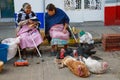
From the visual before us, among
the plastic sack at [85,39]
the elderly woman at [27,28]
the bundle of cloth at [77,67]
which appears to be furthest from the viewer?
the plastic sack at [85,39]

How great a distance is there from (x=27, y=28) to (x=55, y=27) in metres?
0.69

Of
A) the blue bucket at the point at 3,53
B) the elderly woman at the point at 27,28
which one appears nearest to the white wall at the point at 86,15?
the elderly woman at the point at 27,28

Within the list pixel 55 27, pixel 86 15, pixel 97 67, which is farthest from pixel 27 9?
pixel 86 15

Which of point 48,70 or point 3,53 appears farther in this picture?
point 3,53

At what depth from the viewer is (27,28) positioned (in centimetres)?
811

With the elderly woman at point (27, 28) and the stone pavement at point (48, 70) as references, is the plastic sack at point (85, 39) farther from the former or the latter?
the elderly woman at point (27, 28)

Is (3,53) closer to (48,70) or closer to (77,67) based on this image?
(48,70)

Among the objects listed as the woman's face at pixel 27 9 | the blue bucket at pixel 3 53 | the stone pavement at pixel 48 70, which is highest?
the woman's face at pixel 27 9

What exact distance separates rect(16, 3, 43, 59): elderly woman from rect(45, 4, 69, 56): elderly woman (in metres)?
0.36

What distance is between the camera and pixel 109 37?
8.39 m

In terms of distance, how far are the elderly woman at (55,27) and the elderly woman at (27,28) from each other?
14.0 inches

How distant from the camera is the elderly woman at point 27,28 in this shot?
795 cm

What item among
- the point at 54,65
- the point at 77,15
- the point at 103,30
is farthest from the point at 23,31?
the point at 77,15

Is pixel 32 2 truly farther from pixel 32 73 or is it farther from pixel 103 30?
pixel 32 73
